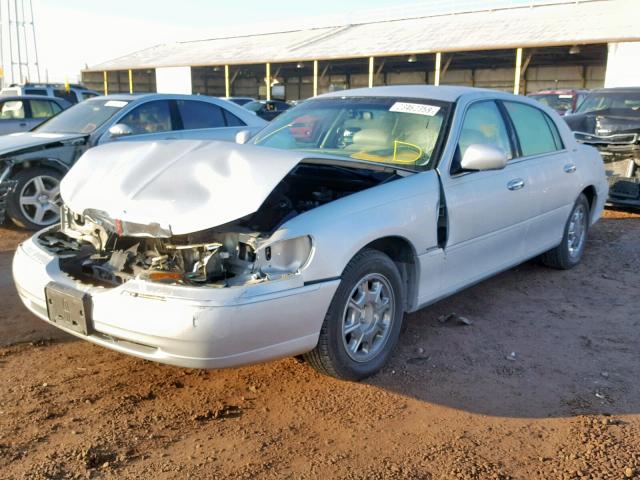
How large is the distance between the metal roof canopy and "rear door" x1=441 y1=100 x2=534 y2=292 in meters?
20.0

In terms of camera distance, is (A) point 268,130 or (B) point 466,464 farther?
(A) point 268,130

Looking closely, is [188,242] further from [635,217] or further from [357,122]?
[635,217]

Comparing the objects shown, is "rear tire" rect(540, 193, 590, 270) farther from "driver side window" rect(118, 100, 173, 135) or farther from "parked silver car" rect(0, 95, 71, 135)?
"parked silver car" rect(0, 95, 71, 135)

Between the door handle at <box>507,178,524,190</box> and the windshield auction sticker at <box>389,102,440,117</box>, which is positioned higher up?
the windshield auction sticker at <box>389,102,440,117</box>

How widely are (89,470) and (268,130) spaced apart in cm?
303

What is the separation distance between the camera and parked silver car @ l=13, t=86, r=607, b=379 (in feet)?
9.57

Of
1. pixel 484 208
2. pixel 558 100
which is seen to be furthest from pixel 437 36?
pixel 484 208

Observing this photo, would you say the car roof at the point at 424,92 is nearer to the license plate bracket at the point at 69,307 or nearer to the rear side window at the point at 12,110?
the license plate bracket at the point at 69,307

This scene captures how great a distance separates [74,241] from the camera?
3900 millimetres

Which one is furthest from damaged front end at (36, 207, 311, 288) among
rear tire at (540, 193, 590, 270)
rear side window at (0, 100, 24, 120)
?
rear side window at (0, 100, 24, 120)

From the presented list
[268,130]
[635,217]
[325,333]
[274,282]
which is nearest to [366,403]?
[325,333]

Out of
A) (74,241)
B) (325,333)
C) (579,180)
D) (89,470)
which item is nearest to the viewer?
(89,470)

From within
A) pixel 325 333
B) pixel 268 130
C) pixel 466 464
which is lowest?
pixel 466 464

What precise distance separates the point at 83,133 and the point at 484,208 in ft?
17.3
